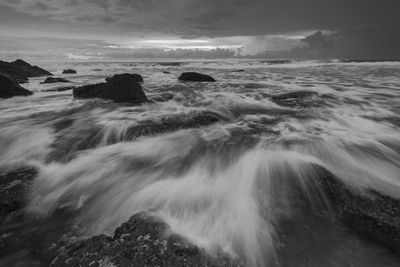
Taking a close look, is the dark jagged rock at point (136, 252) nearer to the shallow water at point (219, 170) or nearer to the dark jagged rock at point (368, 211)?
the shallow water at point (219, 170)

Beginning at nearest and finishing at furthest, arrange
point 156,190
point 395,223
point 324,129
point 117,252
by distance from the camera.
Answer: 1. point 117,252
2. point 395,223
3. point 156,190
4. point 324,129

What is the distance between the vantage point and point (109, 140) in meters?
6.35

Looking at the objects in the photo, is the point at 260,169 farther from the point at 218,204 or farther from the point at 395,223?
the point at 395,223

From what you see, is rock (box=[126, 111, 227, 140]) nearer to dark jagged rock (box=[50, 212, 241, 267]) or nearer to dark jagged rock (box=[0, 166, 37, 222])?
dark jagged rock (box=[0, 166, 37, 222])

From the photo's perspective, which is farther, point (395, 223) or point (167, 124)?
point (167, 124)

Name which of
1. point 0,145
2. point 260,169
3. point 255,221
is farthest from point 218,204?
point 0,145

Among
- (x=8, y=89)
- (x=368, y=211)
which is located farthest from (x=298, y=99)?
(x=8, y=89)

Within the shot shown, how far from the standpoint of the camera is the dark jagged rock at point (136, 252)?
2.49 meters

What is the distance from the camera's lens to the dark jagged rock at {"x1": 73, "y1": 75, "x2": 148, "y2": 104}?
10688mm

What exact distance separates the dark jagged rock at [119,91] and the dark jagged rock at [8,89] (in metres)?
3.34

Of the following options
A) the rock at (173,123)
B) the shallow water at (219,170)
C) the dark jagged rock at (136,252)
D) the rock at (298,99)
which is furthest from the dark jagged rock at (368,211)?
the rock at (298,99)

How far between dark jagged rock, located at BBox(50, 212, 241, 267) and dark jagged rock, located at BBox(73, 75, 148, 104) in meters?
8.15

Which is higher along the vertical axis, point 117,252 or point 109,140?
point 117,252

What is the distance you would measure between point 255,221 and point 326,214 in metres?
0.88
